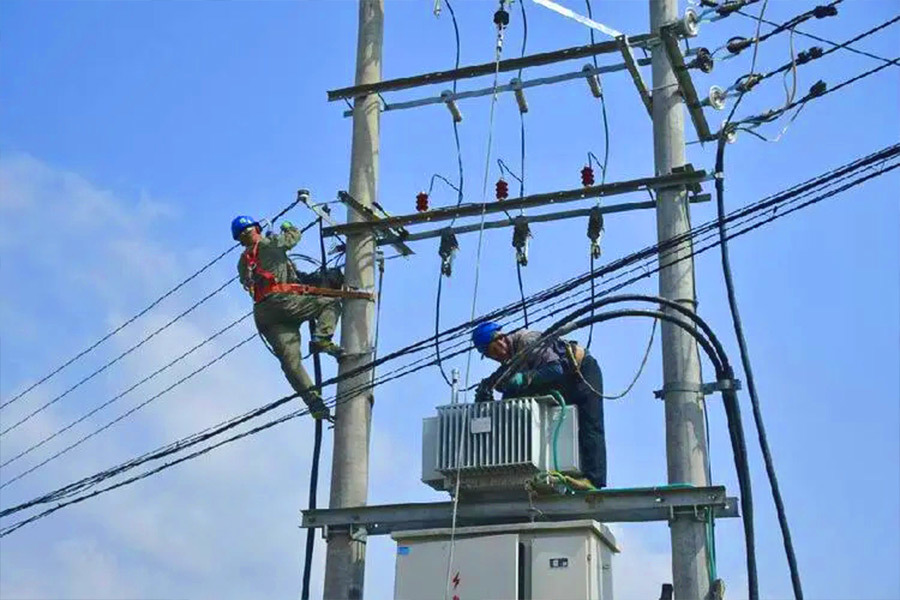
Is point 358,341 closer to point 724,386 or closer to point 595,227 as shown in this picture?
point 595,227

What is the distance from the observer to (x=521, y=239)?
1199 cm

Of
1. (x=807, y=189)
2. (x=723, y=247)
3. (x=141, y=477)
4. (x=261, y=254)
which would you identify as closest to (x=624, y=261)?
(x=723, y=247)

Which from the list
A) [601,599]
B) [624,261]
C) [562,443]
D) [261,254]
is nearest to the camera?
[601,599]

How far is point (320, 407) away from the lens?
38.5 feet

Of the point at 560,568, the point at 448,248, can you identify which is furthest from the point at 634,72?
the point at 560,568

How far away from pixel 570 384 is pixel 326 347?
2.41m

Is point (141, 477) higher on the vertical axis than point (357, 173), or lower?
lower

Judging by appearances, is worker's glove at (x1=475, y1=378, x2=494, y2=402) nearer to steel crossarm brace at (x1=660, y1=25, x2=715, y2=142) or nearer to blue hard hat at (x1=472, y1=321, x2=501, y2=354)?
blue hard hat at (x1=472, y1=321, x2=501, y2=354)

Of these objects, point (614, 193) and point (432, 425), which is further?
point (614, 193)

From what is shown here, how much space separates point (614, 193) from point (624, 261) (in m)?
0.82

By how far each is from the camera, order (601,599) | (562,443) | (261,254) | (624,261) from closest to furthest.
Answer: (601,599)
(562,443)
(624,261)
(261,254)

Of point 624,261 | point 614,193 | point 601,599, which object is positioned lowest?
point 601,599

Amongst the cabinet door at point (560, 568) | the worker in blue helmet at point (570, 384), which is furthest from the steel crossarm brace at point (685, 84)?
the cabinet door at point (560, 568)

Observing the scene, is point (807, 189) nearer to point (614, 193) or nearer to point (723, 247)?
point (723, 247)
